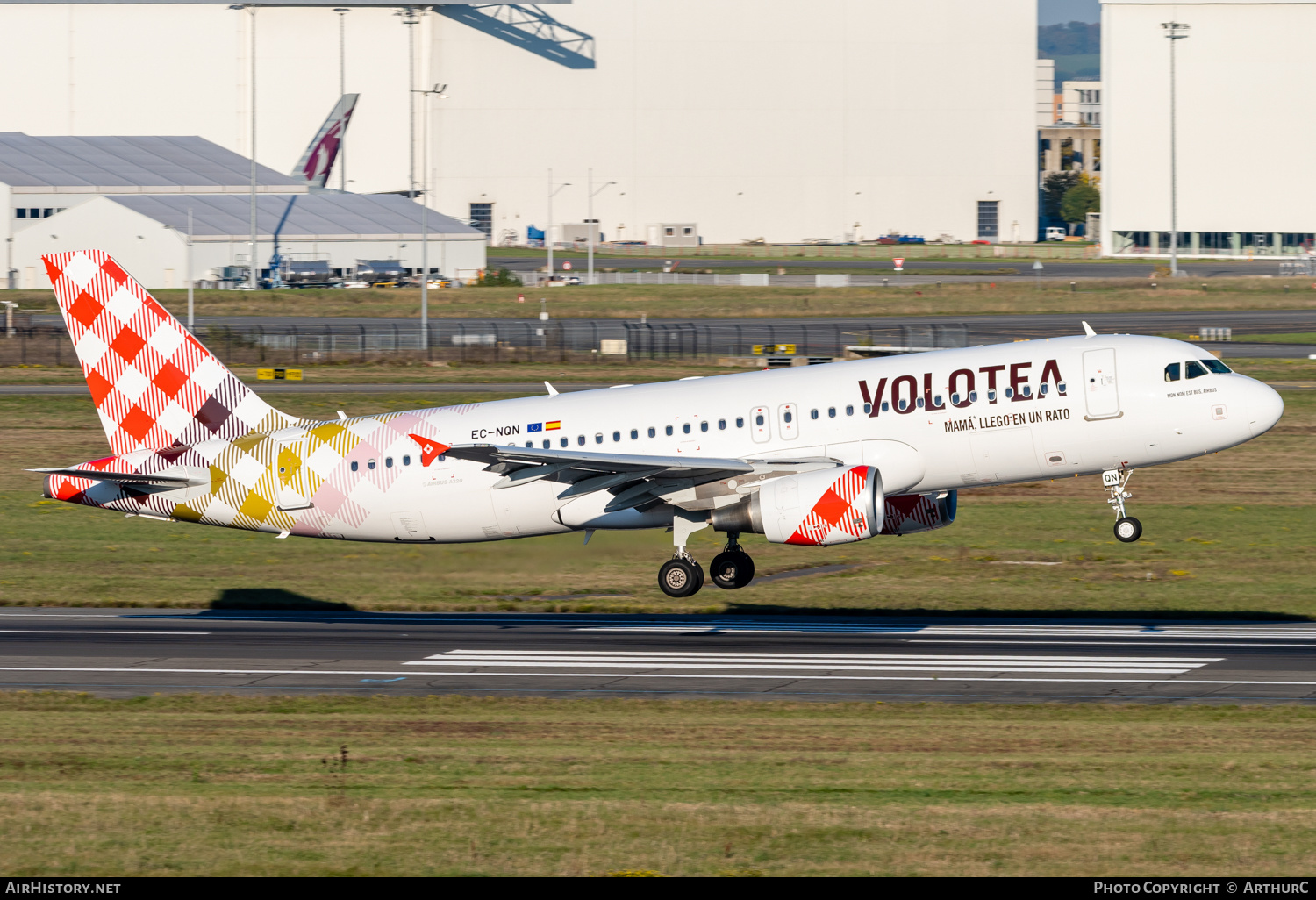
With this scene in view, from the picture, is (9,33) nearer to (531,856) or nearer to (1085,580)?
(1085,580)

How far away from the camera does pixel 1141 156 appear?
19762 centimetres

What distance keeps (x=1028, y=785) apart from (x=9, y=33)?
203768 mm

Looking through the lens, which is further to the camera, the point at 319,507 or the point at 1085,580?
the point at 1085,580

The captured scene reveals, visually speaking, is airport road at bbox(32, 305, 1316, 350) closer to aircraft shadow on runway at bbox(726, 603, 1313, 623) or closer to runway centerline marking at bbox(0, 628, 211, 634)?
aircraft shadow on runway at bbox(726, 603, 1313, 623)

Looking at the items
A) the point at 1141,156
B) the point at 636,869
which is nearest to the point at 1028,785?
the point at 636,869

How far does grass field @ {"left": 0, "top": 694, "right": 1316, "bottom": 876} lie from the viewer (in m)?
18.9

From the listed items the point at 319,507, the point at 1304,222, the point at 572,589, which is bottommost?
the point at 572,589

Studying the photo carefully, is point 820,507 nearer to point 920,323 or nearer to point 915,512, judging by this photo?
point 915,512

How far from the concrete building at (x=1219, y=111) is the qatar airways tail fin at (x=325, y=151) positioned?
95.3m

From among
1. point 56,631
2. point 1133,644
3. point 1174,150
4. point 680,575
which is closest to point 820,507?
point 680,575

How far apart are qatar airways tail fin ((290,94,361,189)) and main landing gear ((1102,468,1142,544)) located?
160096 mm

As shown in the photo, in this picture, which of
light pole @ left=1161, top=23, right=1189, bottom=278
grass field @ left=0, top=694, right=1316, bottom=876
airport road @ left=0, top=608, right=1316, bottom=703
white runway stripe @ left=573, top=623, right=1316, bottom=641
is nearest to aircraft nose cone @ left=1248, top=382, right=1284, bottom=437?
white runway stripe @ left=573, top=623, right=1316, bottom=641

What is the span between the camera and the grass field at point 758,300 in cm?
13288

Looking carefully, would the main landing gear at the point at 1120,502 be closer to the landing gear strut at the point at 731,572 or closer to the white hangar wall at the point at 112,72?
the landing gear strut at the point at 731,572
